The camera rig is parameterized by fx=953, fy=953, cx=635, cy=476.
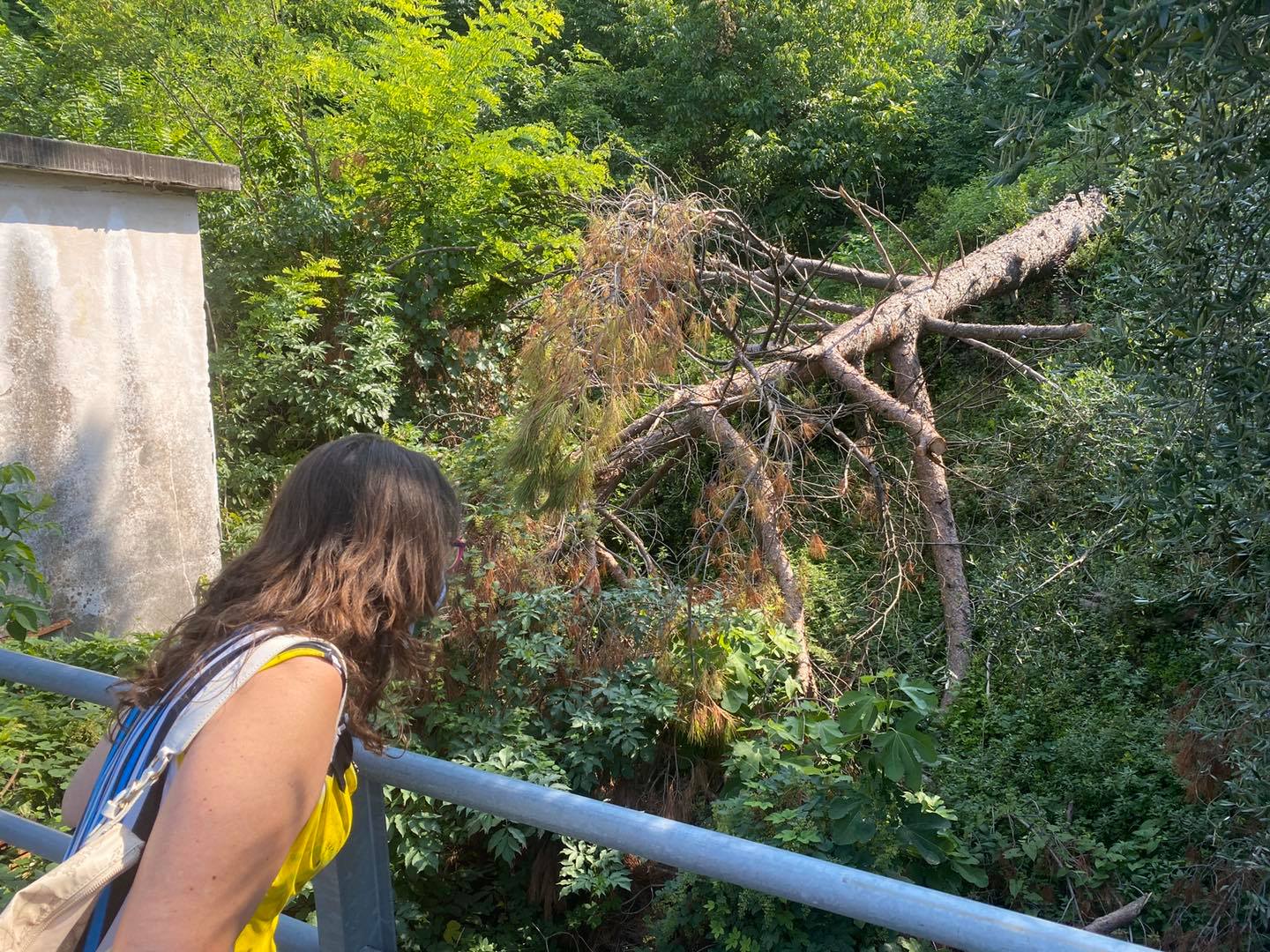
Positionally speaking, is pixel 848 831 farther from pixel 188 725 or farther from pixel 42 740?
pixel 42 740

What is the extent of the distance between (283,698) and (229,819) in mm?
133

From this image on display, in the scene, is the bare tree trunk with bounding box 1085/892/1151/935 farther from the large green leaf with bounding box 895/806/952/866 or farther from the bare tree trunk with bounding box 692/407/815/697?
the bare tree trunk with bounding box 692/407/815/697

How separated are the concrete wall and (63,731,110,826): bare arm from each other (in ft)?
17.1

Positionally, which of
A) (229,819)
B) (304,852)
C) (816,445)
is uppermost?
(229,819)

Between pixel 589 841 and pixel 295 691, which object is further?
pixel 589 841

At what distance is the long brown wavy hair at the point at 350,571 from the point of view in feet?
3.85

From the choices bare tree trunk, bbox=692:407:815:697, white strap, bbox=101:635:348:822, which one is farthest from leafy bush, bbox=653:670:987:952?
white strap, bbox=101:635:348:822

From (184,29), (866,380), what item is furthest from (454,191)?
(866,380)

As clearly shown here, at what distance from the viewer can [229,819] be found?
98cm

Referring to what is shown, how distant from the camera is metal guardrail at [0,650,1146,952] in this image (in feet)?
3.25

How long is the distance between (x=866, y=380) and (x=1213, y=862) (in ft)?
11.3

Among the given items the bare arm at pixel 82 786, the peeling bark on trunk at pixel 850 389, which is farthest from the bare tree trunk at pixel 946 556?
the bare arm at pixel 82 786

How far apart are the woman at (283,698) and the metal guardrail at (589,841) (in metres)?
0.10

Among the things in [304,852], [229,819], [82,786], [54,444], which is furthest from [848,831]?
[54,444]
